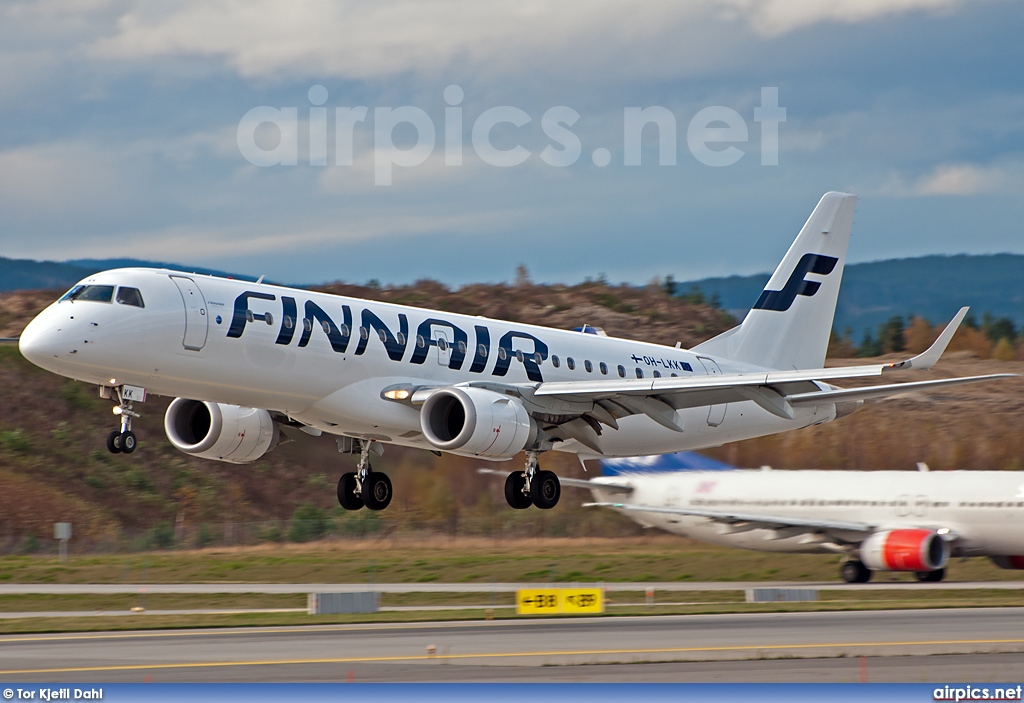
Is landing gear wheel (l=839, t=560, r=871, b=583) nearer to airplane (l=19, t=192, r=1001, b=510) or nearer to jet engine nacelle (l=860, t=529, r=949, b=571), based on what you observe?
jet engine nacelle (l=860, t=529, r=949, b=571)

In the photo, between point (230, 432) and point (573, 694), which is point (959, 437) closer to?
point (230, 432)

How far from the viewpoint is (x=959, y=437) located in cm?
6544

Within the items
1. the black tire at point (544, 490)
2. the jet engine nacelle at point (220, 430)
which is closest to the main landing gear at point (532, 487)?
the black tire at point (544, 490)

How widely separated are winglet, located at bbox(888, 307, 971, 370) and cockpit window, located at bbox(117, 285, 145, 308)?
14853 mm

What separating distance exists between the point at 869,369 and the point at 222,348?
529 inches

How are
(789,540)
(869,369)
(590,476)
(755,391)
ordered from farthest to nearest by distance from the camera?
(590,476) < (789,540) < (755,391) < (869,369)

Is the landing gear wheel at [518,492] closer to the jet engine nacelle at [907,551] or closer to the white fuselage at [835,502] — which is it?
the jet engine nacelle at [907,551]

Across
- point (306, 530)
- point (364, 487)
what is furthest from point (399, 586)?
point (364, 487)

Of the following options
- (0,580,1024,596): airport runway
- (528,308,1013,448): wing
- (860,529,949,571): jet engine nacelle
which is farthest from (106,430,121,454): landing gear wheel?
(860,529,949,571): jet engine nacelle

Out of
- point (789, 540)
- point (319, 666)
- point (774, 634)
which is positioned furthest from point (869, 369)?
point (789, 540)

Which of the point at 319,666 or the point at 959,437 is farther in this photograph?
the point at 959,437

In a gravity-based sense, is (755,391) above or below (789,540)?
above

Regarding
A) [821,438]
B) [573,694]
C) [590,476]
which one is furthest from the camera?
[821,438]

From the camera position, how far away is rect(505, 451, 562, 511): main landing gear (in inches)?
1239
